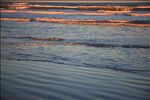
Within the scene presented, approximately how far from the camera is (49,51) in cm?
1003

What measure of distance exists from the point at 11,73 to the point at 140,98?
3.10 metres

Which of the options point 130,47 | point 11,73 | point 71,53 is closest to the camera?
point 11,73

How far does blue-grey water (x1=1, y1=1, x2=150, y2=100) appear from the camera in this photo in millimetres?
5168

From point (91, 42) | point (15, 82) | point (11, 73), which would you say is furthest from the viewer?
point (91, 42)

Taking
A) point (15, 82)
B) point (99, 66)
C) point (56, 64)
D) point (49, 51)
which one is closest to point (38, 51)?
point (49, 51)

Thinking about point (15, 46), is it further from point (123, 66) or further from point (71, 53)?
point (123, 66)

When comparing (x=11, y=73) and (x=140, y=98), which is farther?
(x=11, y=73)

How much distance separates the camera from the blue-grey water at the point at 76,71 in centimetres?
517

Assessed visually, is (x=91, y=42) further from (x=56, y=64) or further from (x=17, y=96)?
(x=17, y=96)

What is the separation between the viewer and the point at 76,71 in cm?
697

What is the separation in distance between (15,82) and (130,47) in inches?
240

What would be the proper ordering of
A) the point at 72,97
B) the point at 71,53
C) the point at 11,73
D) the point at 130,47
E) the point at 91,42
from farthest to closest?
the point at 91,42 < the point at 130,47 < the point at 71,53 < the point at 11,73 < the point at 72,97

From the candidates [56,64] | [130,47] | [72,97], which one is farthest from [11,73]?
[130,47]

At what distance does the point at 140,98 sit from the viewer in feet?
16.4
